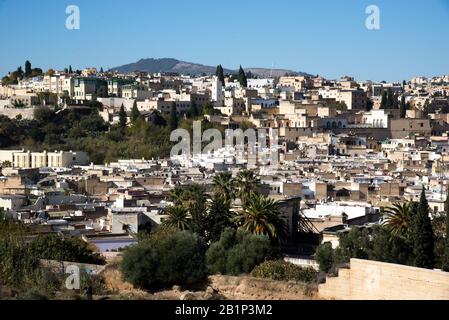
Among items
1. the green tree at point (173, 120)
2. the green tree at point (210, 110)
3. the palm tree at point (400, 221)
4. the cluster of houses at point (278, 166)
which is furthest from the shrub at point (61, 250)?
the green tree at point (210, 110)

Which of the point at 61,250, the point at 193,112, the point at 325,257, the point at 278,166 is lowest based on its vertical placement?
the point at 278,166

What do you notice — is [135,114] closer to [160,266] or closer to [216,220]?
[216,220]

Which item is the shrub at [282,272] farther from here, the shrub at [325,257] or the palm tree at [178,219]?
the palm tree at [178,219]

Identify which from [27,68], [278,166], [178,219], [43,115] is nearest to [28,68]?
[27,68]

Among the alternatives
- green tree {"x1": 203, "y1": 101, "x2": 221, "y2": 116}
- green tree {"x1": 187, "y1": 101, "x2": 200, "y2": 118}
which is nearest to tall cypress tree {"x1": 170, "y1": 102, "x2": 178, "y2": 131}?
green tree {"x1": 187, "y1": 101, "x2": 200, "y2": 118}
